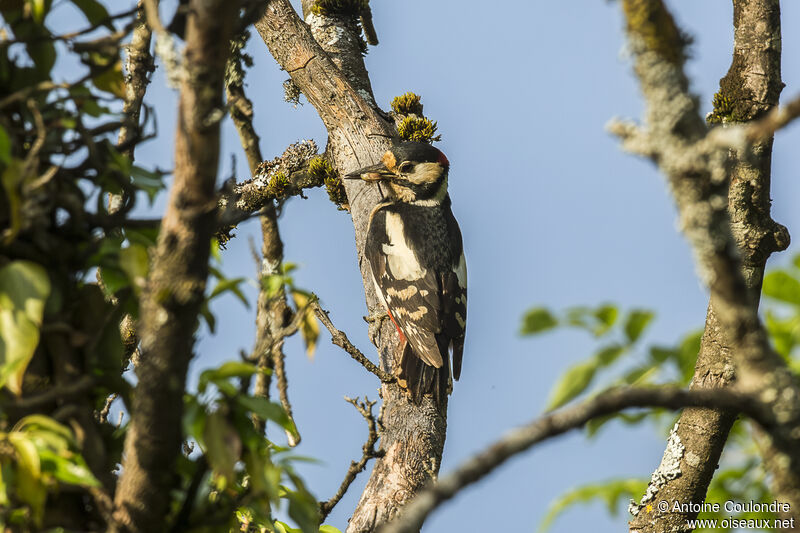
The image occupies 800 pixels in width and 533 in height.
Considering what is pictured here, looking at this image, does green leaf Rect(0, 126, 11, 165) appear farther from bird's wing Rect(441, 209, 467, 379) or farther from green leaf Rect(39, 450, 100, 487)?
bird's wing Rect(441, 209, 467, 379)

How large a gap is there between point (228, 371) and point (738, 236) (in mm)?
2203

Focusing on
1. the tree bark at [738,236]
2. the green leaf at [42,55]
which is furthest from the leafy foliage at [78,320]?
the tree bark at [738,236]

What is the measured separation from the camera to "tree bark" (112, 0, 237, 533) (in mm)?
1037

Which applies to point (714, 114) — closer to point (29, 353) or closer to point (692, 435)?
point (692, 435)

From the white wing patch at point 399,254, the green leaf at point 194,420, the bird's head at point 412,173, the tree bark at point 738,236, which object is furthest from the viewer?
the white wing patch at point 399,254

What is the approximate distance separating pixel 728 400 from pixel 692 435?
6.21 feet

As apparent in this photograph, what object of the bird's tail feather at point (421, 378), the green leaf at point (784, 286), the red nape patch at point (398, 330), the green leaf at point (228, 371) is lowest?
the green leaf at point (228, 371)

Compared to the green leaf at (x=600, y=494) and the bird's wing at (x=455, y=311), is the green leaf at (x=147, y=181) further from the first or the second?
the bird's wing at (x=455, y=311)

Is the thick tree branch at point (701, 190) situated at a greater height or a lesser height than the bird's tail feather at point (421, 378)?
lesser

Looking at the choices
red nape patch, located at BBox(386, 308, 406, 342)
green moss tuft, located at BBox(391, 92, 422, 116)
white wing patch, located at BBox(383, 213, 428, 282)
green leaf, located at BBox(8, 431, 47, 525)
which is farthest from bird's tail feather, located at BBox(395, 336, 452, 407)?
green leaf, located at BBox(8, 431, 47, 525)

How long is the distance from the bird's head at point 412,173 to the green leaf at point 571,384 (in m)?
3.11

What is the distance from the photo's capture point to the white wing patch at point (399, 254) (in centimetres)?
421

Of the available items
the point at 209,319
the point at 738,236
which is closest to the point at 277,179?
the point at 738,236

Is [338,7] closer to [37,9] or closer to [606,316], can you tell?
[37,9]
